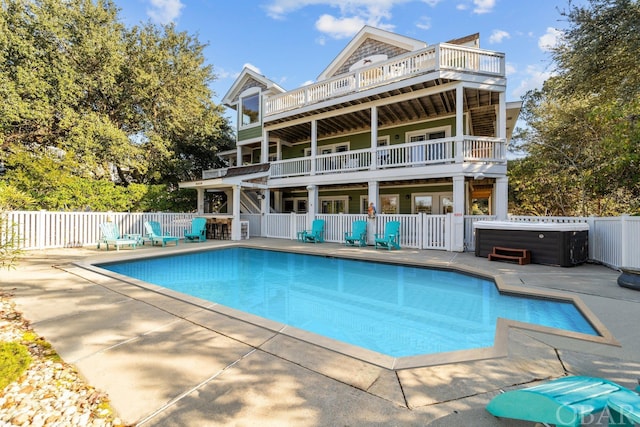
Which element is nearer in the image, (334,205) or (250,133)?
(250,133)

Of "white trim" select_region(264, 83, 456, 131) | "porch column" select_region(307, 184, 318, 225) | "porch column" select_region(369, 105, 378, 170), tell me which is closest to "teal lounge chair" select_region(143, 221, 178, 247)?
"porch column" select_region(307, 184, 318, 225)

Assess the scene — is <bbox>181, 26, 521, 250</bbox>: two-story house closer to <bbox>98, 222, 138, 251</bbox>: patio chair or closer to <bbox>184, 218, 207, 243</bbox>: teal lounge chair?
<bbox>184, 218, 207, 243</bbox>: teal lounge chair

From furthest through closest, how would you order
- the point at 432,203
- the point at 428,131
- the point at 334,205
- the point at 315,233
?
1. the point at 334,205
2. the point at 432,203
3. the point at 428,131
4. the point at 315,233

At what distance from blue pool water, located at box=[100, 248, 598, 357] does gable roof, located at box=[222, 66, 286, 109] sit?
12053 mm

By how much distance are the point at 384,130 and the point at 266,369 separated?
47.5 ft

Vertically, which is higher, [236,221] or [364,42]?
[364,42]

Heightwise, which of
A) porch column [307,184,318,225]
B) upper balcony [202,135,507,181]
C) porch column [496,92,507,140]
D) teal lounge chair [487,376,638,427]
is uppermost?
porch column [496,92,507,140]

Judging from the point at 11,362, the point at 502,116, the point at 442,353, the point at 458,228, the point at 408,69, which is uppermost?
the point at 408,69

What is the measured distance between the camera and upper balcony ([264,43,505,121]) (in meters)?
10.6

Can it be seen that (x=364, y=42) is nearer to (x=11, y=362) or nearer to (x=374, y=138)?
(x=374, y=138)

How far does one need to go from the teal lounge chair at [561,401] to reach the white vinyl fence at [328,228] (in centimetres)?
683

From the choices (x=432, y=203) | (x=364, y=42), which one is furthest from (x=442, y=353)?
(x=364, y=42)

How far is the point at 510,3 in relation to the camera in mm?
10688

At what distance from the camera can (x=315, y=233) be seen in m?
12.8
